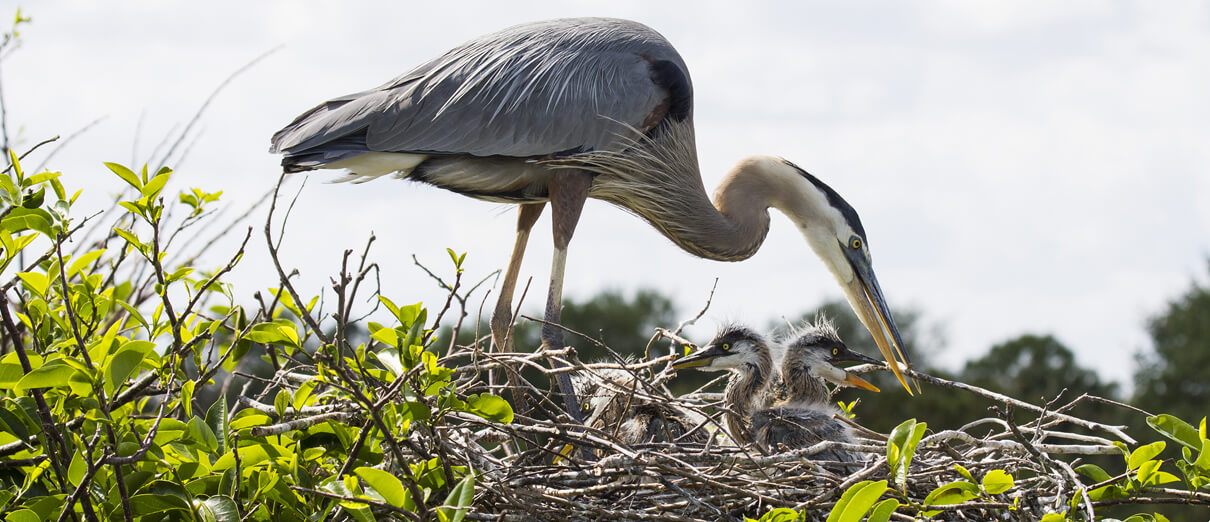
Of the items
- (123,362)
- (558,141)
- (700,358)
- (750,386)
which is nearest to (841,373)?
(750,386)

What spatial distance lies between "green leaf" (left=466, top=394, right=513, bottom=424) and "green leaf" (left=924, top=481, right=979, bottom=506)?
782 mm

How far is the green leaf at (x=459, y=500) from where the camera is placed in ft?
6.02

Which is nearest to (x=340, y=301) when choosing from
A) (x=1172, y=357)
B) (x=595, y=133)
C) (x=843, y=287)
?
(x=595, y=133)

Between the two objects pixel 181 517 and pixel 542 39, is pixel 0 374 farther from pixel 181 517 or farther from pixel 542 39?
pixel 542 39

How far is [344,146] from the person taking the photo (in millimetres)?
3943

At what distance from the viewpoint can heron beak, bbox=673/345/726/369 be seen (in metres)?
3.75

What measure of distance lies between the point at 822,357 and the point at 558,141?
1206 millimetres

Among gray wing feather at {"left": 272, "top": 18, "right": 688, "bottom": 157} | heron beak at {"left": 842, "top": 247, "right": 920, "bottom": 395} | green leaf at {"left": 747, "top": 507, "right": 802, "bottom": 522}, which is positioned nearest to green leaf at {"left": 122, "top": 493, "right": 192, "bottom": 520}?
green leaf at {"left": 747, "top": 507, "right": 802, "bottom": 522}

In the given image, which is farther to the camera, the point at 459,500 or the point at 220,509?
the point at 220,509

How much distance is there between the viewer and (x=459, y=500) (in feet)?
6.08

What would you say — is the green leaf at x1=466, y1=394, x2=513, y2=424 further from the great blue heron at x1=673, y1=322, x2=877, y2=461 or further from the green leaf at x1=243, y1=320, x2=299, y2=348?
the great blue heron at x1=673, y1=322, x2=877, y2=461

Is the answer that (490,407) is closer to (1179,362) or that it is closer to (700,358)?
(700,358)

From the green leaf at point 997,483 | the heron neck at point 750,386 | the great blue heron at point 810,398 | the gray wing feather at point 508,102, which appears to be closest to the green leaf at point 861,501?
the green leaf at point 997,483

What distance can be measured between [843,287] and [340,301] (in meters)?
3.21
